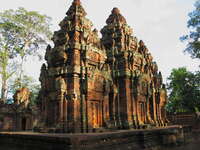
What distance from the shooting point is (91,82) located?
34.4 ft

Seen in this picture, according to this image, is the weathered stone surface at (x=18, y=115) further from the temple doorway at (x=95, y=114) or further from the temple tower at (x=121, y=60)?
the temple doorway at (x=95, y=114)

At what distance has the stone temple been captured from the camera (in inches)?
384

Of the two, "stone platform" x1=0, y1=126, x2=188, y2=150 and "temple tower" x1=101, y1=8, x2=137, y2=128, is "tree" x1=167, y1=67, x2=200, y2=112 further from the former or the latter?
"stone platform" x1=0, y1=126, x2=188, y2=150

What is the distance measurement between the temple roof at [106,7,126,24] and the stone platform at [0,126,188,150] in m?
9.00

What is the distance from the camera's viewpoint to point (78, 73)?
33.3ft

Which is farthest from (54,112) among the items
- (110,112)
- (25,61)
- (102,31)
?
(25,61)

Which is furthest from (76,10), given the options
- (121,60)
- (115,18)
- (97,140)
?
(97,140)

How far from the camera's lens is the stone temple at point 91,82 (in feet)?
32.0

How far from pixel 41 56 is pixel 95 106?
59.1 feet

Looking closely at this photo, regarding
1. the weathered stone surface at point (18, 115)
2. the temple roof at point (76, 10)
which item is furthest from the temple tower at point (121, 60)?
the weathered stone surface at point (18, 115)

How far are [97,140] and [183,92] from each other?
28806 mm

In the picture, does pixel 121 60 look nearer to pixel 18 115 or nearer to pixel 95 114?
pixel 95 114

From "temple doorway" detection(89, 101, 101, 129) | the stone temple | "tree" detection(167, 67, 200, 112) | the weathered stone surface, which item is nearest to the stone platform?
the stone temple

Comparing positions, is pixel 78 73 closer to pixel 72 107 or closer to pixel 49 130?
pixel 72 107
